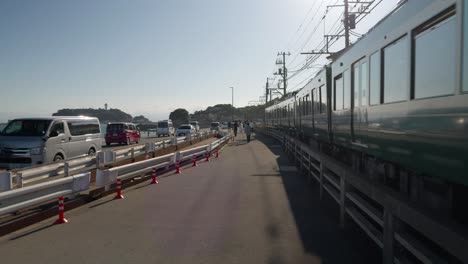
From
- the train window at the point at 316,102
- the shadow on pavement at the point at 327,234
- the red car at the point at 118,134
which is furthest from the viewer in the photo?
the red car at the point at 118,134

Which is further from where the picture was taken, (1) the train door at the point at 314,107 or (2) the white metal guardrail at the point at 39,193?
(1) the train door at the point at 314,107

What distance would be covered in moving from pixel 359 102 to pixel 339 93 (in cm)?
267

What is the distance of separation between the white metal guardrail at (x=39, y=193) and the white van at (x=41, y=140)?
224 inches

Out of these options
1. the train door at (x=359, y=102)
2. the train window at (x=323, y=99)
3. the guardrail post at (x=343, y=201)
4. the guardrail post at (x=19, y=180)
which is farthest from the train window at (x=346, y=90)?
the guardrail post at (x=19, y=180)

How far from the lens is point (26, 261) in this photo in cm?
549

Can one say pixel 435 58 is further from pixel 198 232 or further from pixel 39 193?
pixel 39 193

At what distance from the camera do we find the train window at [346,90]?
10.9 meters

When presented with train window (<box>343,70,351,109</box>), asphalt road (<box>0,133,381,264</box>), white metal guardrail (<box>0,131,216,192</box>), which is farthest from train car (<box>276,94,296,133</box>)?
asphalt road (<box>0,133,381,264</box>)

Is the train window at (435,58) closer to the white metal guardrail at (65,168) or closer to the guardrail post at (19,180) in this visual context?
the white metal guardrail at (65,168)

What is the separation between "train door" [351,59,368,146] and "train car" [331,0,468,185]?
22 mm

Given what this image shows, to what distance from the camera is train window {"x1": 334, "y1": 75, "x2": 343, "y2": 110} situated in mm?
11946

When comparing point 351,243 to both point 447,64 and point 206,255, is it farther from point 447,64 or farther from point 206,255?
point 447,64

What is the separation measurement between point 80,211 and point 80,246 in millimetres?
2549

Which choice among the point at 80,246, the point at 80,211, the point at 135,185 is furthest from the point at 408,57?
the point at 135,185
